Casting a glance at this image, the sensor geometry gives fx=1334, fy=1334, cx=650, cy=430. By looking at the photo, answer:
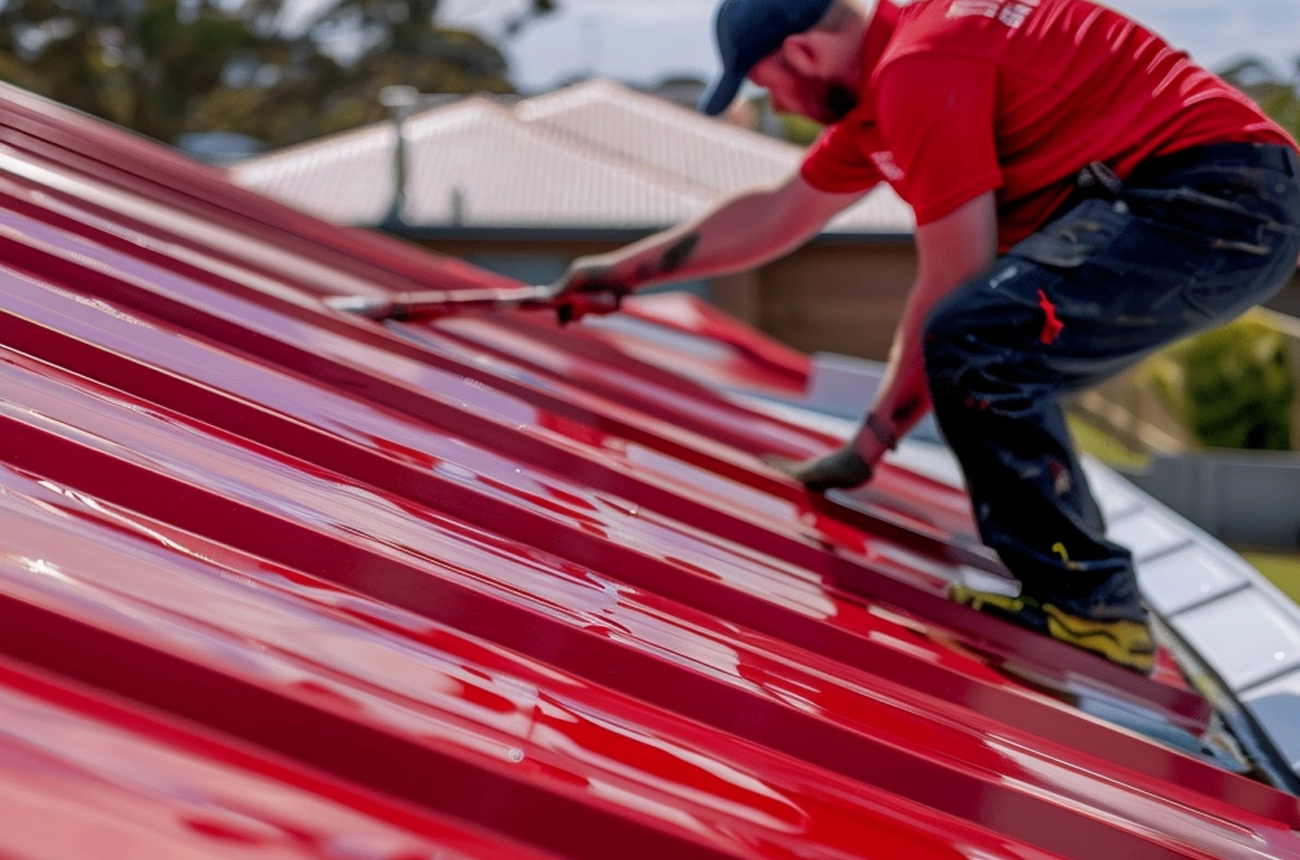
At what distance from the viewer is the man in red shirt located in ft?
7.32

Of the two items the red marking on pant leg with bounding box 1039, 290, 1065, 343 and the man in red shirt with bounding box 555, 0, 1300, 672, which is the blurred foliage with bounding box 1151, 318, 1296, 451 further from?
the red marking on pant leg with bounding box 1039, 290, 1065, 343

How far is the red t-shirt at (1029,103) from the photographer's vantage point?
2197mm

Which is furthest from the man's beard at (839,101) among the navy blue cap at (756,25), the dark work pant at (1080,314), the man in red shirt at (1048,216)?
the dark work pant at (1080,314)

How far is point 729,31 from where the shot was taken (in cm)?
241

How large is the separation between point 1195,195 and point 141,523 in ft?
5.69

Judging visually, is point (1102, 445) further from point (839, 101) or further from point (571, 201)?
point (839, 101)

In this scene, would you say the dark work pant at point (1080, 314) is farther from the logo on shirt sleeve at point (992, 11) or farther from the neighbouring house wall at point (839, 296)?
the neighbouring house wall at point (839, 296)

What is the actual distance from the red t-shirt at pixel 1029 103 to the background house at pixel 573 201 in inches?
254

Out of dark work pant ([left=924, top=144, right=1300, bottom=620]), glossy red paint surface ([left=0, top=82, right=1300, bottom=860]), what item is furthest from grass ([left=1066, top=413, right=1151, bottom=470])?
dark work pant ([left=924, top=144, right=1300, bottom=620])

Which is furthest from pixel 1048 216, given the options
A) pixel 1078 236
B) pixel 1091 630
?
pixel 1091 630

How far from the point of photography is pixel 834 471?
9.13 ft

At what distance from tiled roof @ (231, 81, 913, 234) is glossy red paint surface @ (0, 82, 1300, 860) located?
6068 millimetres

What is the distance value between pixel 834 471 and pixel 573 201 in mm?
6592

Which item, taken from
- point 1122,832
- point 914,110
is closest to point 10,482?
point 1122,832
